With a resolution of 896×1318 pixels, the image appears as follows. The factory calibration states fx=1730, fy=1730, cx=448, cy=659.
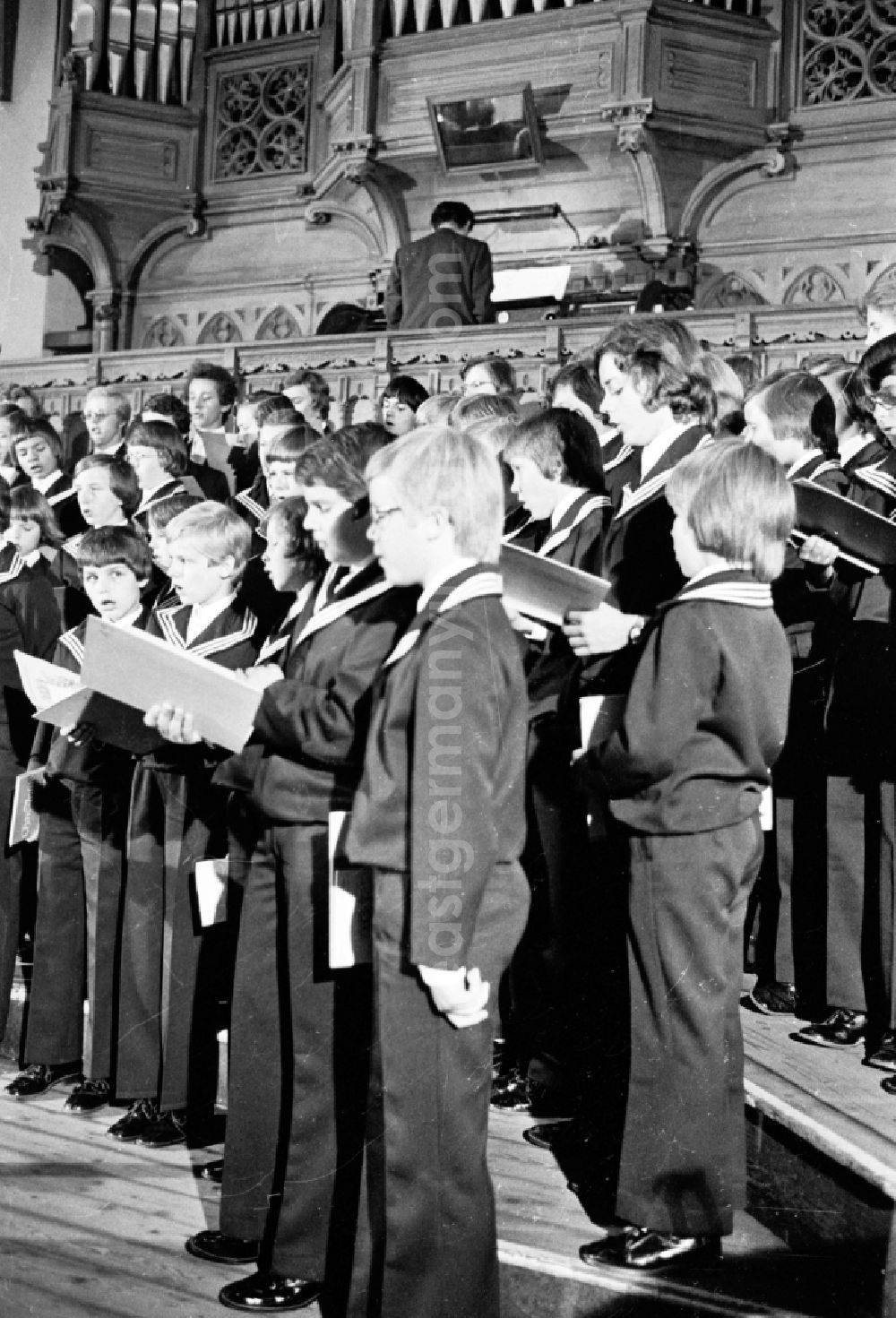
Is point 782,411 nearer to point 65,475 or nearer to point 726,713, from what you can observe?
point 726,713

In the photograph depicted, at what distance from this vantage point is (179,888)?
13.2 ft

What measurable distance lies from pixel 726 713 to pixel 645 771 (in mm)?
173

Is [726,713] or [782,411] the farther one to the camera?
[782,411]

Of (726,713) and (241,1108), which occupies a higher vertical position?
(726,713)

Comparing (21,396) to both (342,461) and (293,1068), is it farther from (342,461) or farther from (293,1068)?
(293,1068)

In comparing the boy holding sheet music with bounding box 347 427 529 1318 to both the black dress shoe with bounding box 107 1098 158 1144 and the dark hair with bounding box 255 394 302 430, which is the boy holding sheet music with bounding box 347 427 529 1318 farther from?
the dark hair with bounding box 255 394 302 430

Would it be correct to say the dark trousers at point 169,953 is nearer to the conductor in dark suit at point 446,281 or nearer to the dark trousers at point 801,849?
the dark trousers at point 801,849

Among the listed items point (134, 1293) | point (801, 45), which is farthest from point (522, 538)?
point (801, 45)

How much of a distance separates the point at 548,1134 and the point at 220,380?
13.1 ft

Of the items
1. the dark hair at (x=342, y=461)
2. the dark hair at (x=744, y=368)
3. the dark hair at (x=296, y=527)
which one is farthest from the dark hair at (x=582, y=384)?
the dark hair at (x=744, y=368)

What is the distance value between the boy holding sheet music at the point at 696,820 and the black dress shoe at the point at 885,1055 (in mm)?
623

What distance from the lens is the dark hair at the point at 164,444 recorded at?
5.55 metres

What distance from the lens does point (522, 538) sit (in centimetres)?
401

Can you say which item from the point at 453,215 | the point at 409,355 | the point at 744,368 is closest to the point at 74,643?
the point at 744,368
